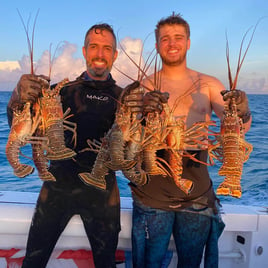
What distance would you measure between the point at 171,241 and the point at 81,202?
1.17 meters

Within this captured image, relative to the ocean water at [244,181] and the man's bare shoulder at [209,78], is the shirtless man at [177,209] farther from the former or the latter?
the ocean water at [244,181]

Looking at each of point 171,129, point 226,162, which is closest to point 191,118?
point 171,129

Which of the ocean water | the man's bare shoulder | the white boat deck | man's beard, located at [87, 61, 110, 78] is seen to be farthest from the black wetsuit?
the ocean water

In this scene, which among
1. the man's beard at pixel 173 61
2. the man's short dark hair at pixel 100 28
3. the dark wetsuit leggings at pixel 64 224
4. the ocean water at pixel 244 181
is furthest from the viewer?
the ocean water at pixel 244 181

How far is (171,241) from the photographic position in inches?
131

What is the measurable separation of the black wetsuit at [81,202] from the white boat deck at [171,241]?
0.38 metres

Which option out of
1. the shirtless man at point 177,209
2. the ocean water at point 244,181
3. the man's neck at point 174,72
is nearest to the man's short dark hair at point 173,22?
the shirtless man at point 177,209

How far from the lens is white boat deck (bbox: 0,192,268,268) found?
3.21 metres

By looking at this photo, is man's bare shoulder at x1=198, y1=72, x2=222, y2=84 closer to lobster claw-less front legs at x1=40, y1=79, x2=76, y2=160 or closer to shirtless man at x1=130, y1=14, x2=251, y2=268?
shirtless man at x1=130, y1=14, x2=251, y2=268

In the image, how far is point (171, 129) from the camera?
9.25ft

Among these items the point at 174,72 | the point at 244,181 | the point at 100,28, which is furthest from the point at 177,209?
the point at 244,181

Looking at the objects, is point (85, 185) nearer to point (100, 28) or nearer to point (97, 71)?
point (97, 71)

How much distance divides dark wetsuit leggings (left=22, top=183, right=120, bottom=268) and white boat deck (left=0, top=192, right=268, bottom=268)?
1.17 feet

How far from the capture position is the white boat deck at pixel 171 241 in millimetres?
3207
